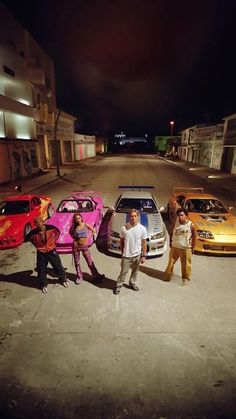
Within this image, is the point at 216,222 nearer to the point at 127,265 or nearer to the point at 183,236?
the point at 183,236

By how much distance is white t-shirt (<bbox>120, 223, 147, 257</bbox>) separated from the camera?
517cm

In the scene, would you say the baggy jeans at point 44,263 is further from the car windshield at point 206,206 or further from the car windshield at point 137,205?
the car windshield at point 206,206

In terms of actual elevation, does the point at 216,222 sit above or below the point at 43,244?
below

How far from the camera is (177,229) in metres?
5.69

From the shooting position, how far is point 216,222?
7.64 metres

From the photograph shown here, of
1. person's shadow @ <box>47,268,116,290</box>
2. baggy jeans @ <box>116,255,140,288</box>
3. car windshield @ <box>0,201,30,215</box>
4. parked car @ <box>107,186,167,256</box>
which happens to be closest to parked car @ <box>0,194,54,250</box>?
car windshield @ <box>0,201,30,215</box>

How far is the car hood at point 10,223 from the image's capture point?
26.2 feet

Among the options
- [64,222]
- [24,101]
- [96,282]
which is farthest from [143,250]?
[24,101]

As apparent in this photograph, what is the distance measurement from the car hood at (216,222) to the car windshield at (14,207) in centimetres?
605

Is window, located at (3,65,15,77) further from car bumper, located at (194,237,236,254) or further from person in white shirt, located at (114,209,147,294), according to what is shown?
car bumper, located at (194,237,236,254)

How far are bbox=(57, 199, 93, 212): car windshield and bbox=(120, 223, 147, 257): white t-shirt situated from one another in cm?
400

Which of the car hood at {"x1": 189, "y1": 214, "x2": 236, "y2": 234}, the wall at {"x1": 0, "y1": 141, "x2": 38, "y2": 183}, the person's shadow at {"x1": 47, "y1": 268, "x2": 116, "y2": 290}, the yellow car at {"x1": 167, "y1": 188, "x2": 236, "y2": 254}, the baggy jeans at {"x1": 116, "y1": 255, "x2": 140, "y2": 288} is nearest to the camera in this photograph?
the baggy jeans at {"x1": 116, "y1": 255, "x2": 140, "y2": 288}

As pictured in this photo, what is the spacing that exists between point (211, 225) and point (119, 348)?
4739 millimetres

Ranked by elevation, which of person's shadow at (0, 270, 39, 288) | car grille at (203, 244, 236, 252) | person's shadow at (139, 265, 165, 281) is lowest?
person's shadow at (0, 270, 39, 288)
